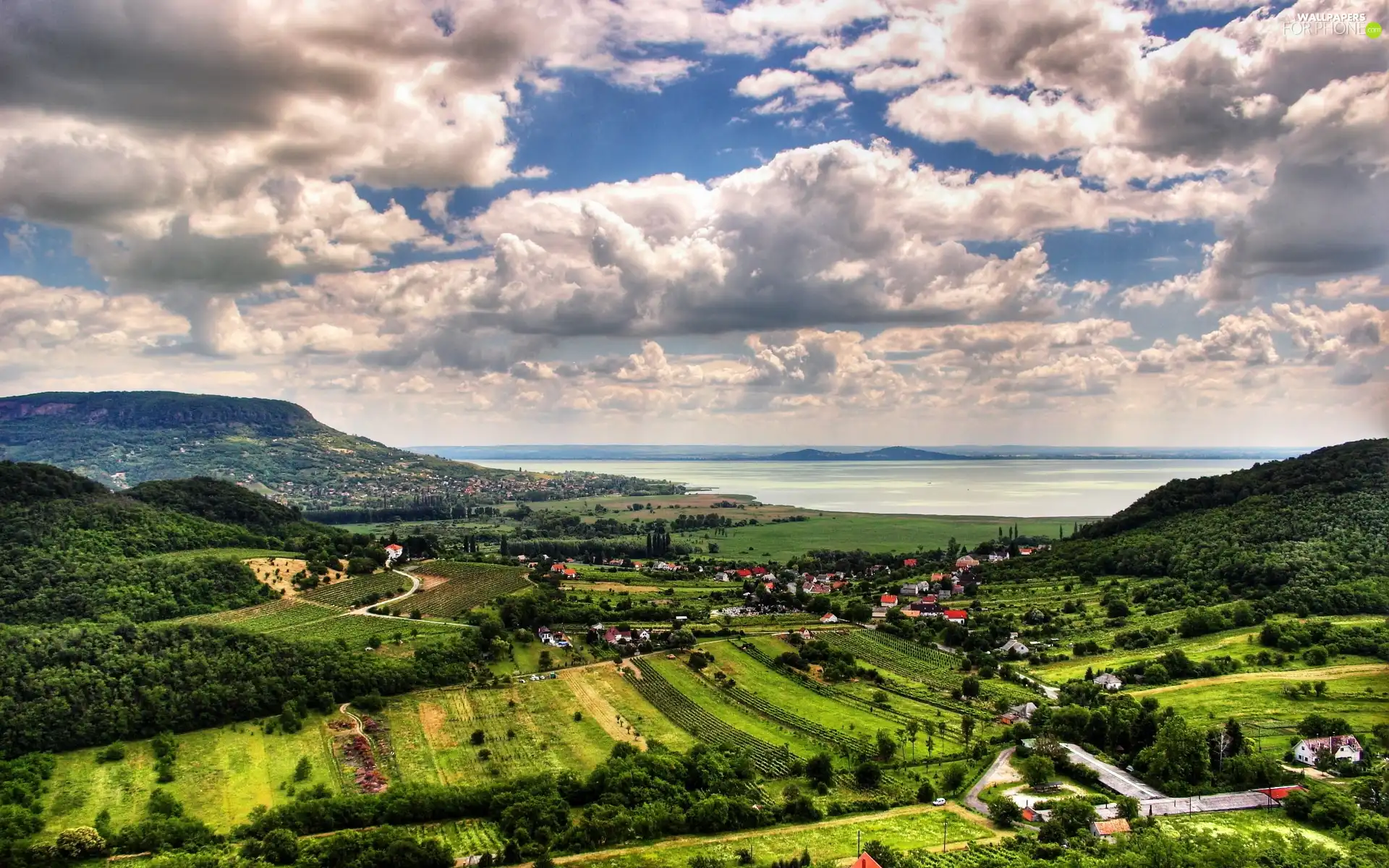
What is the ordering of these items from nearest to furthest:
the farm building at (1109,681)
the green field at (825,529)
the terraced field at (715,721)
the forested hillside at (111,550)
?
the terraced field at (715,721), the farm building at (1109,681), the forested hillside at (111,550), the green field at (825,529)

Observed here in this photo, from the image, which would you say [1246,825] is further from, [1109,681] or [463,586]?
[463,586]

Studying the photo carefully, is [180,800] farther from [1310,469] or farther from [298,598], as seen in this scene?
[1310,469]

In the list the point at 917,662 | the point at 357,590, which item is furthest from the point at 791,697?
the point at 357,590

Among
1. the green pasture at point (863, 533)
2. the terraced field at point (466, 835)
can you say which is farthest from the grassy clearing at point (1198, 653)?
the green pasture at point (863, 533)

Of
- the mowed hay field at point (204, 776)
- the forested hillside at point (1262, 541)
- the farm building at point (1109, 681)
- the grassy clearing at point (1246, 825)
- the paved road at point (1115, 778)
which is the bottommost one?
the mowed hay field at point (204, 776)

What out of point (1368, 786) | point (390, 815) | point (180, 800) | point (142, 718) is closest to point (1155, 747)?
point (1368, 786)

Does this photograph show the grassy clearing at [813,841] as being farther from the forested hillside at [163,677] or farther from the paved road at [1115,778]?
the forested hillside at [163,677]

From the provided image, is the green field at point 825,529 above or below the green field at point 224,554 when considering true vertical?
below
